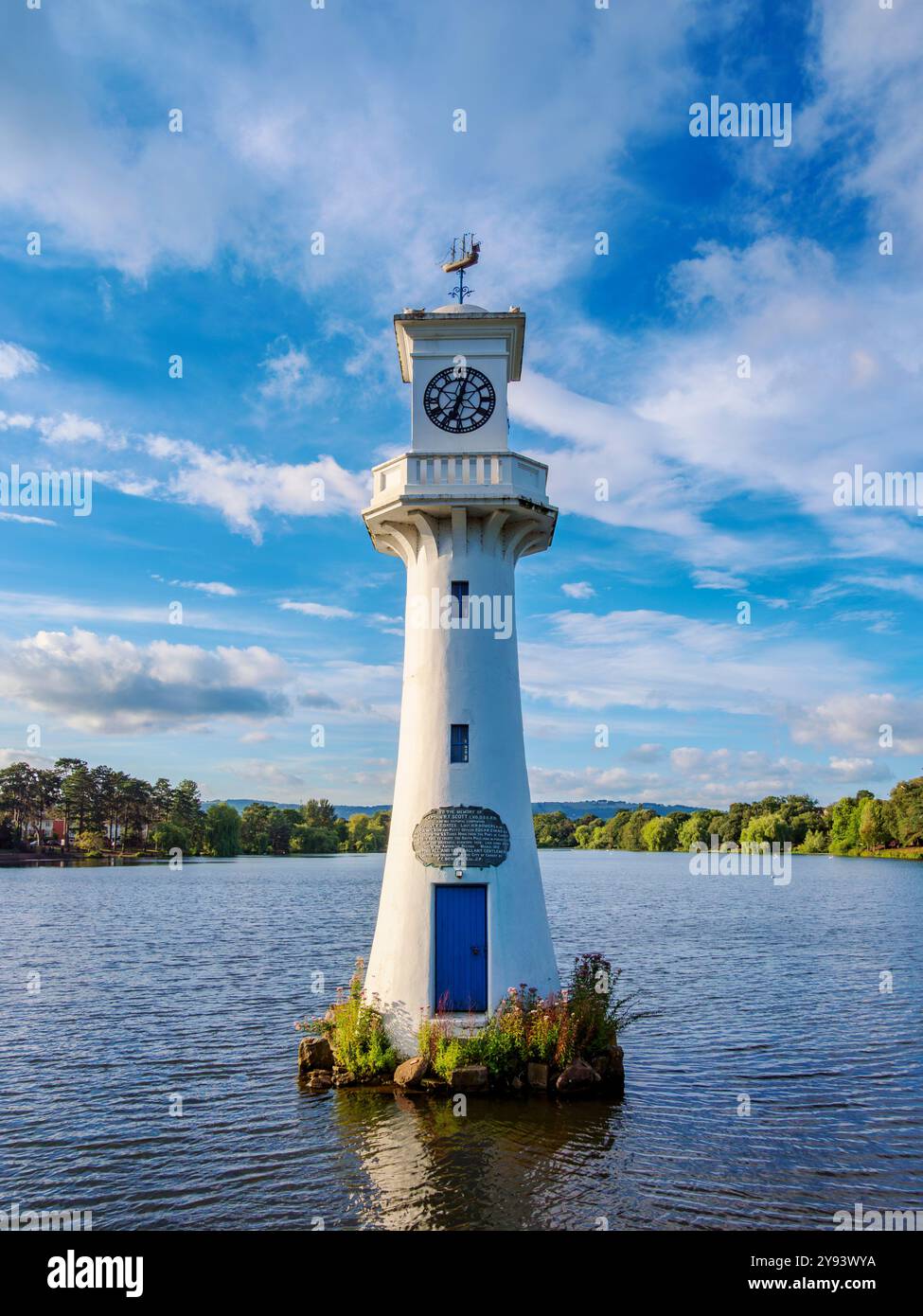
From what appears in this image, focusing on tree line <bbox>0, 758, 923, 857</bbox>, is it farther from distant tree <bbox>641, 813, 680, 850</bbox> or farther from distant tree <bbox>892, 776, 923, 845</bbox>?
distant tree <bbox>641, 813, 680, 850</bbox>

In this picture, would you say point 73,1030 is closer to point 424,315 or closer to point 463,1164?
point 463,1164

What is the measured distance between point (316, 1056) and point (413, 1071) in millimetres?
2709

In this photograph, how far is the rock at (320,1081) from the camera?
60.8 ft

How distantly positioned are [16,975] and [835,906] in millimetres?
52032

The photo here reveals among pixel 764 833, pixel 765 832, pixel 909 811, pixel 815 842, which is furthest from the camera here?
pixel 815 842

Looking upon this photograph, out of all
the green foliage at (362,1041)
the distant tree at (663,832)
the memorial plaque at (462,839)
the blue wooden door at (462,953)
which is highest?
the memorial plaque at (462,839)

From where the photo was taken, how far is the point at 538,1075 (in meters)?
17.4

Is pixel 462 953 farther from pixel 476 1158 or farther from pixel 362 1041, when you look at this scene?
pixel 476 1158

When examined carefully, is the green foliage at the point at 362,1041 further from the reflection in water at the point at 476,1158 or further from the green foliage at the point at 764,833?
the green foliage at the point at 764,833

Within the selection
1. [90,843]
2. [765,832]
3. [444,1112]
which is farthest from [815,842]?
[444,1112]

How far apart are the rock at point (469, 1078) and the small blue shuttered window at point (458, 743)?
19.3 feet

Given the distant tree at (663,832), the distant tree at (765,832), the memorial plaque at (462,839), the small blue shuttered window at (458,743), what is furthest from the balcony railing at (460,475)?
the distant tree at (663,832)
